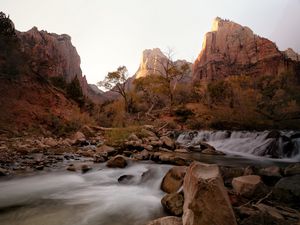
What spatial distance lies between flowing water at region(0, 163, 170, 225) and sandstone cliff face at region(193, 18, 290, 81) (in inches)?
2665

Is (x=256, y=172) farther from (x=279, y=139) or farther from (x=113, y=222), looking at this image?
(x=279, y=139)

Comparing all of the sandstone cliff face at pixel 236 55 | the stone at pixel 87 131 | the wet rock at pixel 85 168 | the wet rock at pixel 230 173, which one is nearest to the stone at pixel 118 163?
the wet rock at pixel 85 168

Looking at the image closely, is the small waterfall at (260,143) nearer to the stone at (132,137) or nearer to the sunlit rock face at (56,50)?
the stone at (132,137)

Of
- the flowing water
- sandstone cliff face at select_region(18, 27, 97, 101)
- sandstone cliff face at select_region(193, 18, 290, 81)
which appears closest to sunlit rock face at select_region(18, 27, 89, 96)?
sandstone cliff face at select_region(18, 27, 97, 101)

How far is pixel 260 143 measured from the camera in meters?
12.2

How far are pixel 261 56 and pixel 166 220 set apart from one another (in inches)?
2989

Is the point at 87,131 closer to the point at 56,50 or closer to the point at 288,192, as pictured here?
the point at 288,192

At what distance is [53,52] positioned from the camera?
76.6 m

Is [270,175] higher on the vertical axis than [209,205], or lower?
lower

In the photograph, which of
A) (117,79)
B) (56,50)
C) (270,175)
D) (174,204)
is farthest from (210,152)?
(56,50)

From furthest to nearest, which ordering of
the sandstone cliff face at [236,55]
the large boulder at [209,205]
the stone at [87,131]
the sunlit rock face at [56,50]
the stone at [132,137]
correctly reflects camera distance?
the sunlit rock face at [56,50], the sandstone cliff face at [236,55], the stone at [87,131], the stone at [132,137], the large boulder at [209,205]

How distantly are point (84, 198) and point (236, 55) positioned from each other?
255 feet

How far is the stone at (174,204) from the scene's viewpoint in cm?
338

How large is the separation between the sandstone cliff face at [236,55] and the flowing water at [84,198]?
222 ft
